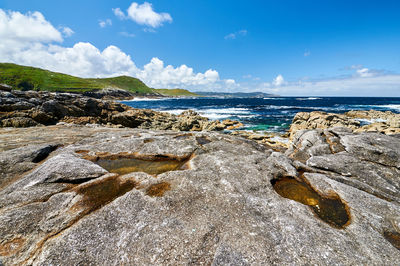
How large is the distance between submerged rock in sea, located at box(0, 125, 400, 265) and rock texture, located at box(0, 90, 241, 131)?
23.3 metres

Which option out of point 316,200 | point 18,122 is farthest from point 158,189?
point 18,122

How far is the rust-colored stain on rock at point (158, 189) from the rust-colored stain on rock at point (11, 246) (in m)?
5.25

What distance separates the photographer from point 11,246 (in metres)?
6.71

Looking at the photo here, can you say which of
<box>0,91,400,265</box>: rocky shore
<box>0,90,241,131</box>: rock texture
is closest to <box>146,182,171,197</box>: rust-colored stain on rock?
<box>0,91,400,265</box>: rocky shore

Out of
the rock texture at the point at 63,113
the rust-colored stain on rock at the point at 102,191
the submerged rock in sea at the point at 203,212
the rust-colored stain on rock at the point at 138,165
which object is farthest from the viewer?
the rock texture at the point at 63,113

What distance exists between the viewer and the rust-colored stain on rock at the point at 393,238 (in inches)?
295

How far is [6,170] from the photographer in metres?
12.0

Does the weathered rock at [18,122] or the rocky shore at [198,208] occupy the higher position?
the weathered rock at [18,122]

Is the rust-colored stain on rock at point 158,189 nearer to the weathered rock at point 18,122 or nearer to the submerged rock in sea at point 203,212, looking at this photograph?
the submerged rock in sea at point 203,212

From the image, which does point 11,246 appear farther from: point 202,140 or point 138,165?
point 202,140

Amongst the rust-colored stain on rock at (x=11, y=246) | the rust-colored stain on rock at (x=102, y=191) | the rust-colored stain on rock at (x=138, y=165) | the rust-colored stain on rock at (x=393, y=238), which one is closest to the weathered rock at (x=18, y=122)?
the rust-colored stain on rock at (x=138, y=165)

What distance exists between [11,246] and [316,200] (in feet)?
50.0

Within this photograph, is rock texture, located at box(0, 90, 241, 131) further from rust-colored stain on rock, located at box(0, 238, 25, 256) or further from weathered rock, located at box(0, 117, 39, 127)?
rust-colored stain on rock, located at box(0, 238, 25, 256)

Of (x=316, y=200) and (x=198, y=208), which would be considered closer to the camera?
(x=198, y=208)
